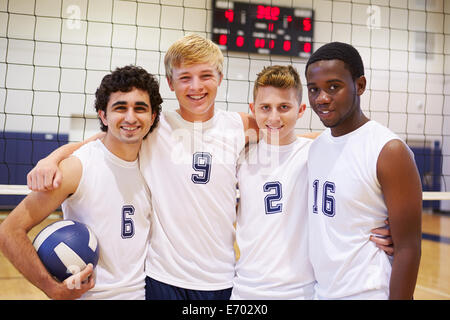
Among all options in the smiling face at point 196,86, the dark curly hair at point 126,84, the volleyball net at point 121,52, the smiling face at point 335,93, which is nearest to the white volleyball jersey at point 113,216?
the dark curly hair at point 126,84

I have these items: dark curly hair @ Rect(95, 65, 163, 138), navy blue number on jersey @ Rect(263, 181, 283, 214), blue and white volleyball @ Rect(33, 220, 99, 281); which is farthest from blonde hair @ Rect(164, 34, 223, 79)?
blue and white volleyball @ Rect(33, 220, 99, 281)

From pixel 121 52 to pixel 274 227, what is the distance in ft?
17.0

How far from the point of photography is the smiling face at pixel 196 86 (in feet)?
5.48

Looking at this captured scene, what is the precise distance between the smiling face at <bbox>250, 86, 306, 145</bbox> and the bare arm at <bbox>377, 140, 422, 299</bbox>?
1.56 ft

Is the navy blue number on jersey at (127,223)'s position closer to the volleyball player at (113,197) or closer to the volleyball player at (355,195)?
the volleyball player at (113,197)

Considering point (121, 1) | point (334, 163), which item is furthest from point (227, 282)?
point (121, 1)

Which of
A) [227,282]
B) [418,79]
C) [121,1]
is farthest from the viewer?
[418,79]

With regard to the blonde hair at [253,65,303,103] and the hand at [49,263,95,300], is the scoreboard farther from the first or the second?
the hand at [49,263,95,300]

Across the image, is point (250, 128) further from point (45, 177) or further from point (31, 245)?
point (31, 245)

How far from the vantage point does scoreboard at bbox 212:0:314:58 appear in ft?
19.0

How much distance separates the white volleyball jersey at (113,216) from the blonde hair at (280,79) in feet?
2.19
